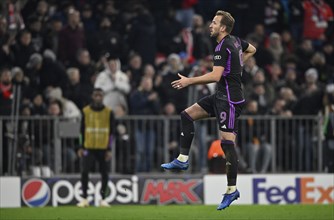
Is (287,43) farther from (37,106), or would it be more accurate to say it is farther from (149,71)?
(37,106)

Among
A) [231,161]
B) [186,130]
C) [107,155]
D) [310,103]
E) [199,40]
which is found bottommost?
[107,155]

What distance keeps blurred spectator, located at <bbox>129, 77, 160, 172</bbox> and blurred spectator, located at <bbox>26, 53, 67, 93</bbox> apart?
1.67 metres

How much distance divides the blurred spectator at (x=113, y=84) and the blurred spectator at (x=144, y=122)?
0.26 metres

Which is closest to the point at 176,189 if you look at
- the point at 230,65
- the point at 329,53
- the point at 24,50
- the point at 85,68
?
the point at 85,68

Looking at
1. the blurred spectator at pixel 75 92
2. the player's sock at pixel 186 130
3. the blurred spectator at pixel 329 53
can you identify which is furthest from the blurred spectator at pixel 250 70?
the player's sock at pixel 186 130

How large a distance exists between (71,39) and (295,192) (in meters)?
6.29

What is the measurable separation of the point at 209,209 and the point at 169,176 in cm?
379

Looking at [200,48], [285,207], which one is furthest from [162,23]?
[285,207]

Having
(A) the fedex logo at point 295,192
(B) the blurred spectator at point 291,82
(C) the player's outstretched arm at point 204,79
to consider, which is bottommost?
(A) the fedex logo at point 295,192

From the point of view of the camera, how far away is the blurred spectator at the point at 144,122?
21.8 metres

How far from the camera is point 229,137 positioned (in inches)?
570

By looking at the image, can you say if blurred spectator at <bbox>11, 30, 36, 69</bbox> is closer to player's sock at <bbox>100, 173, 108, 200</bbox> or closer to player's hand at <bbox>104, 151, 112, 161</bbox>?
player's hand at <bbox>104, 151, 112, 161</bbox>

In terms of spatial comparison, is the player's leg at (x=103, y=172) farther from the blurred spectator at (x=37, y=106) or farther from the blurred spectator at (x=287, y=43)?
the blurred spectator at (x=287, y=43)

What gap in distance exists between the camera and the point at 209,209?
18062mm
